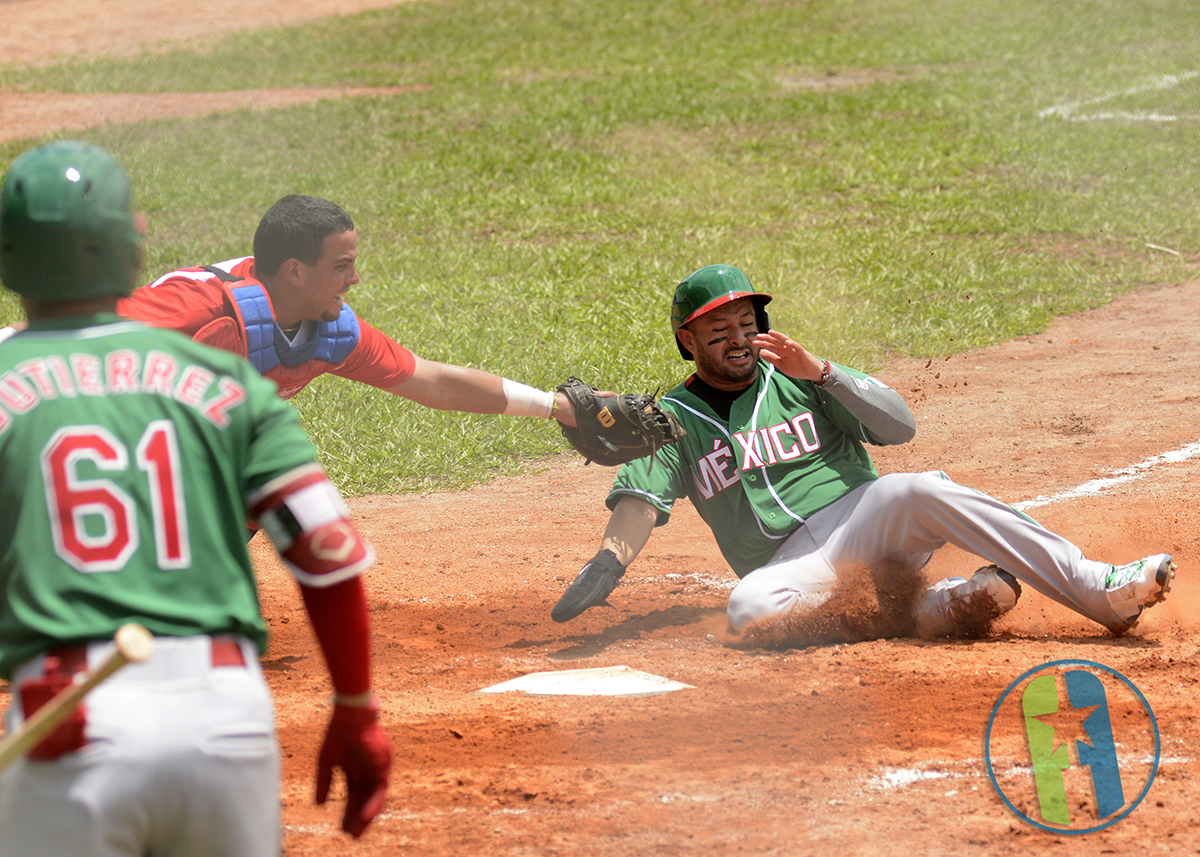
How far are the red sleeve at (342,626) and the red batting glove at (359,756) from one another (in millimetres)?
68

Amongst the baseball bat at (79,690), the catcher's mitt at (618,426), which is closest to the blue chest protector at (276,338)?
the catcher's mitt at (618,426)

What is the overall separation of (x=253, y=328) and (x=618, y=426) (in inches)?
62.6

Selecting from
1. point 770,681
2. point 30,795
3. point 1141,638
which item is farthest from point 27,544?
point 1141,638

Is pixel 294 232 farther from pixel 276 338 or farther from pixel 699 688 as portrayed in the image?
pixel 699 688

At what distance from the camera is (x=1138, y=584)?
4281 mm

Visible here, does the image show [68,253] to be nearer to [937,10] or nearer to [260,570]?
[260,570]

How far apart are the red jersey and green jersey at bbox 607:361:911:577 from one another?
1.28 meters

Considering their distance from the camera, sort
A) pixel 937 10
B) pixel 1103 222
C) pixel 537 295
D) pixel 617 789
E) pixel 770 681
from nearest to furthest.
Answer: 1. pixel 617 789
2. pixel 770 681
3. pixel 537 295
4. pixel 1103 222
5. pixel 937 10

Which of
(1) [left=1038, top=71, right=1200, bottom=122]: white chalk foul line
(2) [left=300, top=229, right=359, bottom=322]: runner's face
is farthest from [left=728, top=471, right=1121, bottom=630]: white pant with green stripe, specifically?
(1) [left=1038, top=71, right=1200, bottom=122]: white chalk foul line

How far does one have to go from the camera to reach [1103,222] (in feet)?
41.4

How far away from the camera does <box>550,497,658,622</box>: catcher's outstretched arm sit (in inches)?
195

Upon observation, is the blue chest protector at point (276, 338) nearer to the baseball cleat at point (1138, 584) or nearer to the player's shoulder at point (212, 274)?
the player's shoulder at point (212, 274)

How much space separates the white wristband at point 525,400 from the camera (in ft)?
18.6

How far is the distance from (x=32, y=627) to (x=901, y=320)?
349 inches
